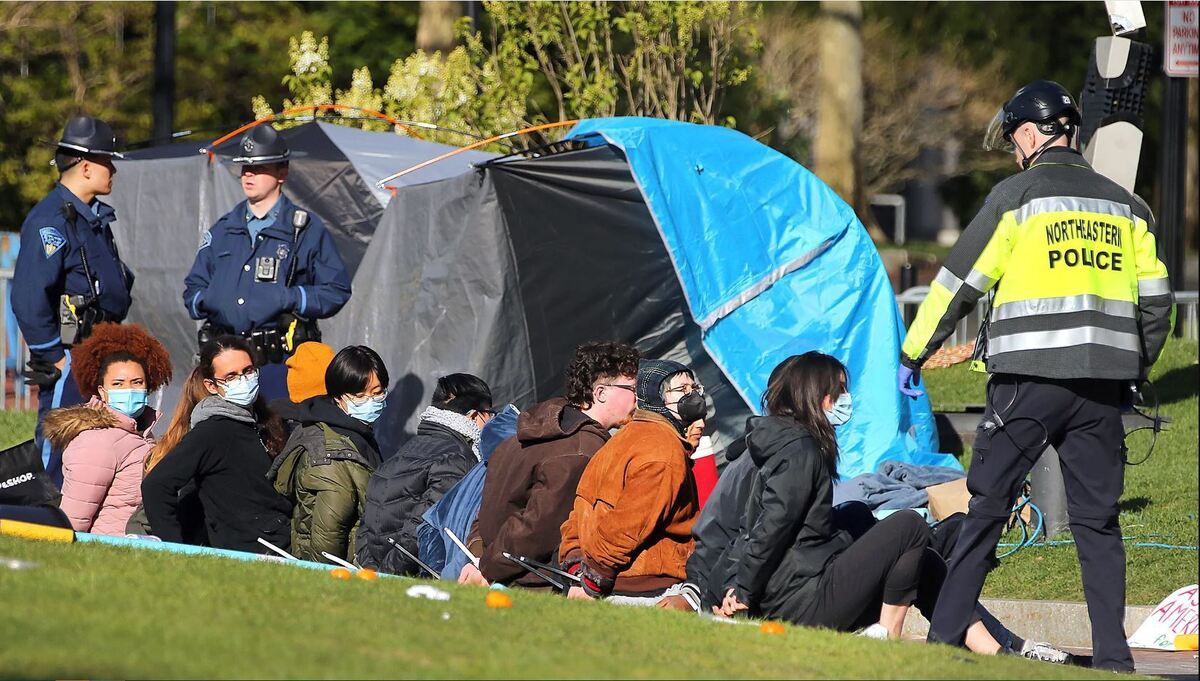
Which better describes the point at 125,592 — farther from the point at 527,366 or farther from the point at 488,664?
the point at 527,366

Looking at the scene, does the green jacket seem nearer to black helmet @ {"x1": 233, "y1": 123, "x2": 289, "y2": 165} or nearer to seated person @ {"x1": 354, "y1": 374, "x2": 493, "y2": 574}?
seated person @ {"x1": 354, "y1": 374, "x2": 493, "y2": 574}

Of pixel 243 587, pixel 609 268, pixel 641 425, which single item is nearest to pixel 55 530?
pixel 243 587

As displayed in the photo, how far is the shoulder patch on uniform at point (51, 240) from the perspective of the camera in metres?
8.33

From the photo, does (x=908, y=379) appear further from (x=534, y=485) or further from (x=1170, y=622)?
(x=1170, y=622)

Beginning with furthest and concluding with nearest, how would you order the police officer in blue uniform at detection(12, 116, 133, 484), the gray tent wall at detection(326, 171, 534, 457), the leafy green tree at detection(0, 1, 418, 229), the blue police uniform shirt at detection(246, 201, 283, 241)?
the leafy green tree at detection(0, 1, 418, 229)
the gray tent wall at detection(326, 171, 534, 457)
the blue police uniform shirt at detection(246, 201, 283, 241)
the police officer in blue uniform at detection(12, 116, 133, 484)

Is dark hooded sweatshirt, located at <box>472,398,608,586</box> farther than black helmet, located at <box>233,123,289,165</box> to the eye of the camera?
No

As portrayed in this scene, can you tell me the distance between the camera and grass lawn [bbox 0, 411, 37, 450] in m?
11.2

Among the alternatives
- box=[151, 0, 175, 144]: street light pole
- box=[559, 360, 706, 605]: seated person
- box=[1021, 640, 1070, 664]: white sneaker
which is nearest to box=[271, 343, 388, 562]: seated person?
box=[559, 360, 706, 605]: seated person

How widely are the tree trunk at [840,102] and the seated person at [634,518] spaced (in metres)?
21.7

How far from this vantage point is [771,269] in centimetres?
991

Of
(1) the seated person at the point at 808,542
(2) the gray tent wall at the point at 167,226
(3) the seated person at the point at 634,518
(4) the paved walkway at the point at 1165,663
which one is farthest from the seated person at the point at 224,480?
(2) the gray tent wall at the point at 167,226

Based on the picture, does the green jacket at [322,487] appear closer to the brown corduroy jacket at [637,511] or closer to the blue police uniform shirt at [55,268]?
the brown corduroy jacket at [637,511]

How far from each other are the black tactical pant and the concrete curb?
159cm

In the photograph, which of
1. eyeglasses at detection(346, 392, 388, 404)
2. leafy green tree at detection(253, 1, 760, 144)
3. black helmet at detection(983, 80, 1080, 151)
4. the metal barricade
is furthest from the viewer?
leafy green tree at detection(253, 1, 760, 144)
